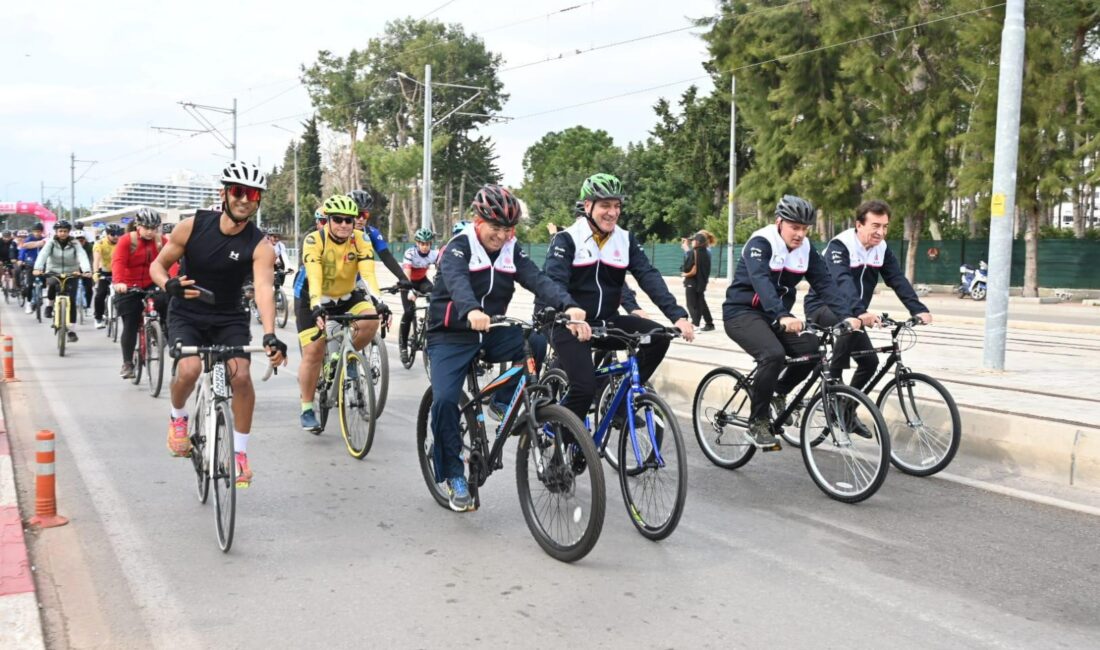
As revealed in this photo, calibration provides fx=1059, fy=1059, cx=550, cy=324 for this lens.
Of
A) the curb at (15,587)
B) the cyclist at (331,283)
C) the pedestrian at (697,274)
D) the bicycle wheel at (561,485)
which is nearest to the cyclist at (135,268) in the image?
the cyclist at (331,283)

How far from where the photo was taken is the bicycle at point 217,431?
5.05 meters

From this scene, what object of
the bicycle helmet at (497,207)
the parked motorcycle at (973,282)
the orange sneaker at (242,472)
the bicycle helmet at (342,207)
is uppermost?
the bicycle helmet at (342,207)

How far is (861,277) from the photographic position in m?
7.44

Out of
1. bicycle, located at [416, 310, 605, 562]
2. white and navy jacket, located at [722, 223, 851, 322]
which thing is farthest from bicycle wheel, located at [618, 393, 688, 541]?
white and navy jacket, located at [722, 223, 851, 322]

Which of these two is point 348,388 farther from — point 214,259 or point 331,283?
point 214,259

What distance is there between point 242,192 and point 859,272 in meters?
4.21

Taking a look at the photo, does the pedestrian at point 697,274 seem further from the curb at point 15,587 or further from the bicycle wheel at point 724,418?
the curb at point 15,587

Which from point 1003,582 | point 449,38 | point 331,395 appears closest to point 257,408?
point 331,395

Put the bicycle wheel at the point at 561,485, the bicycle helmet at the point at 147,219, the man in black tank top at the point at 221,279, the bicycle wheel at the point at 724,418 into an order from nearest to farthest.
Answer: the bicycle wheel at the point at 561,485
the man in black tank top at the point at 221,279
the bicycle wheel at the point at 724,418
the bicycle helmet at the point at 147,219

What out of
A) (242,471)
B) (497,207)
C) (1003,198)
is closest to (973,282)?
(1003,198)

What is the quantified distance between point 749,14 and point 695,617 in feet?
109

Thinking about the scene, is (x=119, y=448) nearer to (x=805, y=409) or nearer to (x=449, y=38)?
(x=805, y=409)

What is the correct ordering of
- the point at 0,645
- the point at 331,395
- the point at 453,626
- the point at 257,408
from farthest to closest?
1. the point at 257,408
2. the point at 331,395
3. the point at 453,626
4. the point at 0,645

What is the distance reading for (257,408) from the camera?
9.65 m
